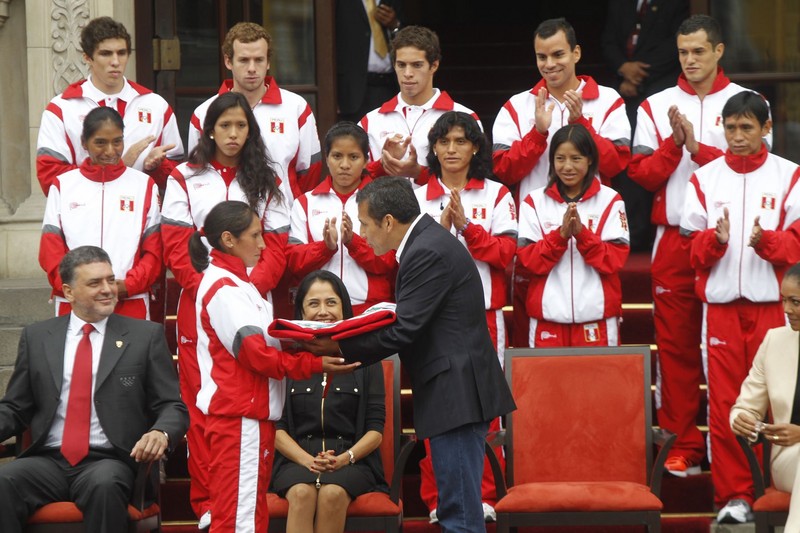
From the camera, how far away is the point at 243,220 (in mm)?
5672

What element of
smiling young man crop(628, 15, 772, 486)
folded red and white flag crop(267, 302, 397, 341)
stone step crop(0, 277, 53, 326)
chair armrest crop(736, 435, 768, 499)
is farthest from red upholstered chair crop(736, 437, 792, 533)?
stone step crop(0, 277, 53, 326)

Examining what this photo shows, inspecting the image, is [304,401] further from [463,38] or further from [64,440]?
[463,38]

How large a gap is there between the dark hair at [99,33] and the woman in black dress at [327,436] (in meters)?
1.86

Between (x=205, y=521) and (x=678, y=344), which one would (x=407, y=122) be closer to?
(x=678, y=344)

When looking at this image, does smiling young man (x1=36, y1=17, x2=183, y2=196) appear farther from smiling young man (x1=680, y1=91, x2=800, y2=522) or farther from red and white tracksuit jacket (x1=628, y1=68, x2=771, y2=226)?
smiling young man (x1=680, y1=91, x2=800, y2=522)

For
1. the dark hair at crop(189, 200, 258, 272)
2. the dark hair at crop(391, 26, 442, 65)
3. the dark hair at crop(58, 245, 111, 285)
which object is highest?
the dark hair at crop(391, 26, 442, 65)

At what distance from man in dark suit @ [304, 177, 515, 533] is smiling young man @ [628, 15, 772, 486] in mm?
1808

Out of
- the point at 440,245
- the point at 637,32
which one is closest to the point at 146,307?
the point at 440,245

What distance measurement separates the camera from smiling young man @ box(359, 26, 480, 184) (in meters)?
7.29

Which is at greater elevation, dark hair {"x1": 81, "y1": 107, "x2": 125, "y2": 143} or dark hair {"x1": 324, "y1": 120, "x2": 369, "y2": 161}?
dark hair {"x1": 81, "y1": 107, "x2": 125, "y2": 143}

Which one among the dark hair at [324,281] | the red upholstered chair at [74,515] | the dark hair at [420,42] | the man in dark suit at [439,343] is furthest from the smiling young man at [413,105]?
the red upholstered chair at [74,515]

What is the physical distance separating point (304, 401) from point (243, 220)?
104 cm

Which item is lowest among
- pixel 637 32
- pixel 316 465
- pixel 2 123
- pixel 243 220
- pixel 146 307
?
pixel 316 465

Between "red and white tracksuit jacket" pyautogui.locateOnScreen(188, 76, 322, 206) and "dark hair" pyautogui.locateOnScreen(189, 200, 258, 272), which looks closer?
"dark hair" pyautogui.locateOnScreen(189, 200, 258, 272)
